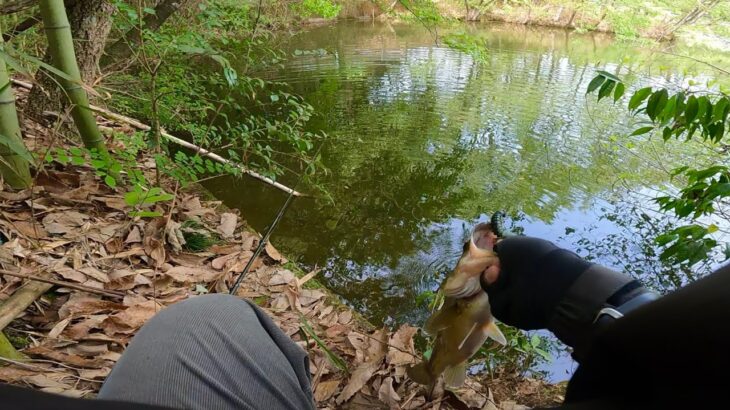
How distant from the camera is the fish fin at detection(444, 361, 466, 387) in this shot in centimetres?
193

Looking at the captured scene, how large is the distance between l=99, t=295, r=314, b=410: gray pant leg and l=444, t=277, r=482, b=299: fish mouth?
0.61m

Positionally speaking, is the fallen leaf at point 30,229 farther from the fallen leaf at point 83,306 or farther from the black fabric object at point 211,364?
the black fabric object at point 211,364

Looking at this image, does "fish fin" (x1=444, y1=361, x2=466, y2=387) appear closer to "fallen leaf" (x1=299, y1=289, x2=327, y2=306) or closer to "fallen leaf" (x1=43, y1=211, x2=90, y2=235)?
"fallen leaf" (x1=299, y1=289, x2=327, y2=306)

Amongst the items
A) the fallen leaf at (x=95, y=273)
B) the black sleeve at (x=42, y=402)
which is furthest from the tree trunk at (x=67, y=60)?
the black sleeve at (x=42, y=402)

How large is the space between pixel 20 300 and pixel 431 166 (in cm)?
518

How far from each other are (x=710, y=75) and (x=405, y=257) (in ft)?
35.6

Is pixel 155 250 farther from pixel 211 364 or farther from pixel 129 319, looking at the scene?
pixel 211 364

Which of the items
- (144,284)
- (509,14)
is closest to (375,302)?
(144,284)

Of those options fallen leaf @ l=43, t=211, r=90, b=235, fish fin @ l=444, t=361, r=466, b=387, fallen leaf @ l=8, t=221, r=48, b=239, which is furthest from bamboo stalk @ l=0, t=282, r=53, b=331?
fish fin @ l=444, t=361, r=466, b=387

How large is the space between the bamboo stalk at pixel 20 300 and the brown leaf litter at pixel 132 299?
38mm

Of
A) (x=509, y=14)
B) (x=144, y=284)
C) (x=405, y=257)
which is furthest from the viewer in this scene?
(x=509, y=14)

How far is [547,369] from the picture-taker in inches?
126

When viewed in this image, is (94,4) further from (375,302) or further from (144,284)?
(375,302)

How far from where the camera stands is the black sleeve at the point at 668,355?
1.35 feet
